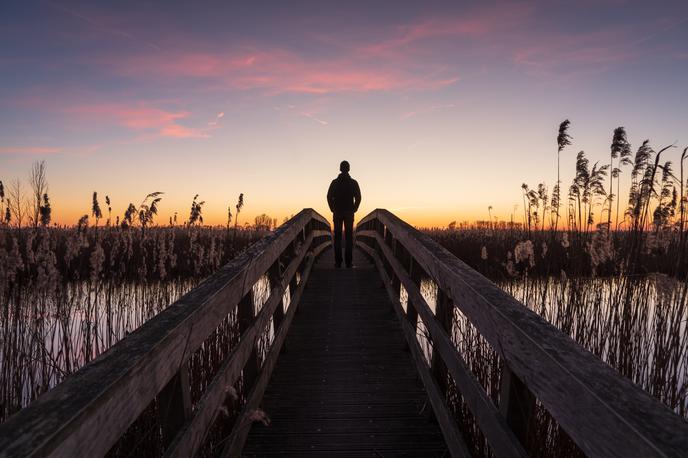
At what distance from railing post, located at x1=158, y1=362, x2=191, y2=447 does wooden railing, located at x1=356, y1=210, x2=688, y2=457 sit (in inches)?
49.8

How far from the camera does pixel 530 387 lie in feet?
5.38

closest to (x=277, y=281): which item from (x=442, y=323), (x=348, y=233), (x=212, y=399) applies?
(x=442, y=323)

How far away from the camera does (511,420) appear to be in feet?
6.34

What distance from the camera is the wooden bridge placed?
120 centimetres

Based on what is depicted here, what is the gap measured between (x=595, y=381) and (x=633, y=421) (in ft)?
0.70

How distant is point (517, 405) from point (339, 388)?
92.5 inches

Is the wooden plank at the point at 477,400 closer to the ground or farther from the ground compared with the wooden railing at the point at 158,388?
closer to the ground

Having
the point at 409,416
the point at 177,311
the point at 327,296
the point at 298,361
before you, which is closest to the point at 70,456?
the point at 177,311

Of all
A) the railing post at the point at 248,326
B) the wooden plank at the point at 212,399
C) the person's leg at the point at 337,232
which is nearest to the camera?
the wooden plank at the point at 212,399

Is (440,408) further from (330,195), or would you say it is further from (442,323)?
(330,195)

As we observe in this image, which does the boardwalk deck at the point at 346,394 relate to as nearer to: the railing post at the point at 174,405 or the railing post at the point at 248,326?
the railing post at the point at 248,326

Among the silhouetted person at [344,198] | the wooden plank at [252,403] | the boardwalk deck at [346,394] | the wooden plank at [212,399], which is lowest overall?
the boardwalk deck at [346,394]

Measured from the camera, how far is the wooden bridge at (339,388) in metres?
1.20

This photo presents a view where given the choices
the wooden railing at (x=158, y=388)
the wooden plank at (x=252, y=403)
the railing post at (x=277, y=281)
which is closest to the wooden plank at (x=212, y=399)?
the wooden railing at (x=158, y=388)
